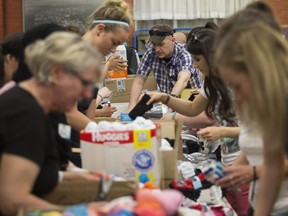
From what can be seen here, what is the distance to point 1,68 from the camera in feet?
9.85

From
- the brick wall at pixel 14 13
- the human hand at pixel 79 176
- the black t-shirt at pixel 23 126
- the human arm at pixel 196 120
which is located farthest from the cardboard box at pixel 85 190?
the brick wall at pixel 14 13

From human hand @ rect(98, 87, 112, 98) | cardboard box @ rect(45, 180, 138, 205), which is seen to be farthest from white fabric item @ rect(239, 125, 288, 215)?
human hand @ rect(98, 87, 112, 98)

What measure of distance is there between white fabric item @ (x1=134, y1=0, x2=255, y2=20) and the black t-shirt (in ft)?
21.9

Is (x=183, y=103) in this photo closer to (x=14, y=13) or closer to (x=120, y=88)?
(x=120, y=88)

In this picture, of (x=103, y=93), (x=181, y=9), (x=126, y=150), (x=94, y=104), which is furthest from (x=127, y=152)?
(x=181, y=9)

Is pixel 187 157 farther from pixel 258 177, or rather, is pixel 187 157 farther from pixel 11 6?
pixel 11 6

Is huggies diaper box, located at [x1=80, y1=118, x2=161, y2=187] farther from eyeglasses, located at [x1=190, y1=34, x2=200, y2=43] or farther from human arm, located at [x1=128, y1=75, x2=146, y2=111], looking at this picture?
human arm, located at [x1=128, y1=75, x2=146, y2=111]

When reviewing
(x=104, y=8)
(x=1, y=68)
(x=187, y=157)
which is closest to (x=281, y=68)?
(x=104, y=8)

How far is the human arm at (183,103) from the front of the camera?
3172 mm

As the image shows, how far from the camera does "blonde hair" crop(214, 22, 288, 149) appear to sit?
1458 mm

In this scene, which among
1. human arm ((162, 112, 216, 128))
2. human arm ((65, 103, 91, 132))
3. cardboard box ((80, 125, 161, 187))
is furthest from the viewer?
human arm ((162, 112, 216, 128))

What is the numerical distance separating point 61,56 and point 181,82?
9.33 feet

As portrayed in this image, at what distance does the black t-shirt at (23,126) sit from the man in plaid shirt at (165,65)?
9.36ft

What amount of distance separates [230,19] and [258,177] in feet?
1.96
